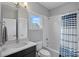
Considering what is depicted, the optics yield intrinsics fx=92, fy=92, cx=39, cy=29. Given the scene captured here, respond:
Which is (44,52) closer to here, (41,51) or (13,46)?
(41,51)

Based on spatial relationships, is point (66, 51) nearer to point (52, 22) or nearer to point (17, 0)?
point (52, 22)

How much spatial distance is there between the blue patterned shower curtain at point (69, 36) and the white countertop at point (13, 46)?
1.45 feet

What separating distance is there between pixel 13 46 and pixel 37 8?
1.99 ft

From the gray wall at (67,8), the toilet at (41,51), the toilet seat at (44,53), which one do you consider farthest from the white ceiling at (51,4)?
the toilet seat at (44,53)

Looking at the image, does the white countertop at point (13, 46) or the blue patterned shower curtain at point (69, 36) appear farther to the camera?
the blue patterned shower curtain at point (69, 36)

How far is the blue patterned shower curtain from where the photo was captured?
1.27 m

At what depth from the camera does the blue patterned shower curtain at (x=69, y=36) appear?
4.17ft

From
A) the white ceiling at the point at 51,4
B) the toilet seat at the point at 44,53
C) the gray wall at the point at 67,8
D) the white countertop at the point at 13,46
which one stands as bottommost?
the toilet seat at the point at 44,53

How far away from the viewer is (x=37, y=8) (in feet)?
4.20

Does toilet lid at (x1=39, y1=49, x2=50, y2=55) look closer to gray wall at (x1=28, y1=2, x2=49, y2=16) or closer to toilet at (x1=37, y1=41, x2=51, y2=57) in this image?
toilet at (x1=37, y1=41, x2=51, y2=57)

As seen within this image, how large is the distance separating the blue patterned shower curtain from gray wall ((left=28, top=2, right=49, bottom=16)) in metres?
0.27

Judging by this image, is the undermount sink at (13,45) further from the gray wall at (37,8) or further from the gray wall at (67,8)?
the gray wall at (67,8)

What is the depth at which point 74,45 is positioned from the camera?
4.18 ft

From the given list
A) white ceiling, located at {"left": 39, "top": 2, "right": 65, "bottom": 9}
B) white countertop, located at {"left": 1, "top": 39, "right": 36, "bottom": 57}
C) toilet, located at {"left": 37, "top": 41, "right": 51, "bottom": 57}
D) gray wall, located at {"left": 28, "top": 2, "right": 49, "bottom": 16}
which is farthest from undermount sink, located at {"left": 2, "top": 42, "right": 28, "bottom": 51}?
white ceiling, located at {"left": 39, "top": 2, "right": 65, "bottom": 9}
